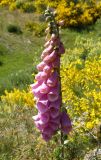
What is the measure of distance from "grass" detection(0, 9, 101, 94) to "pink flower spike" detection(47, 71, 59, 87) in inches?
518

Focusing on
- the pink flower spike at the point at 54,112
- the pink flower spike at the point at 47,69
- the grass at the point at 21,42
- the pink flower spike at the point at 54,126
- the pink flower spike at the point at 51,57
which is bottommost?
the grass at the point at 21,42

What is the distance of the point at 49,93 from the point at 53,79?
12cm

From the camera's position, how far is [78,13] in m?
23.1

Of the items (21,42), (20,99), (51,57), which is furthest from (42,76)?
(21,42)

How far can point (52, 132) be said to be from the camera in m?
3.96

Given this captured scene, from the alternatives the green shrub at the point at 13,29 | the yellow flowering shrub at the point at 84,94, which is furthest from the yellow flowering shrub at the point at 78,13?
the yellow flowering shrub at the point at 84,94

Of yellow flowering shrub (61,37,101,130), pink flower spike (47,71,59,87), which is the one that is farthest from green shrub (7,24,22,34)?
pink flower spike (47,71,59,87)

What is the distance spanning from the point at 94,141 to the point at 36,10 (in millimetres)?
16717

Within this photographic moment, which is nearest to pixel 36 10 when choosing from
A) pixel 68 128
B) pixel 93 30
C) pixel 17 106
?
pixel 93 30

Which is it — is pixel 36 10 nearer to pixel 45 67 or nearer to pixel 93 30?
pixel 93 30

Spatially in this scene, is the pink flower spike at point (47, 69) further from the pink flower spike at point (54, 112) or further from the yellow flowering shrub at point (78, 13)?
the yellow flowering shrub at point (78, 13)

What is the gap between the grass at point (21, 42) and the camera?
18609 millimetres

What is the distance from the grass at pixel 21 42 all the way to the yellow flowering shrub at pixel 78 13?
0.54 m

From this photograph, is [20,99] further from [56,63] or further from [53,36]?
[53,36]
